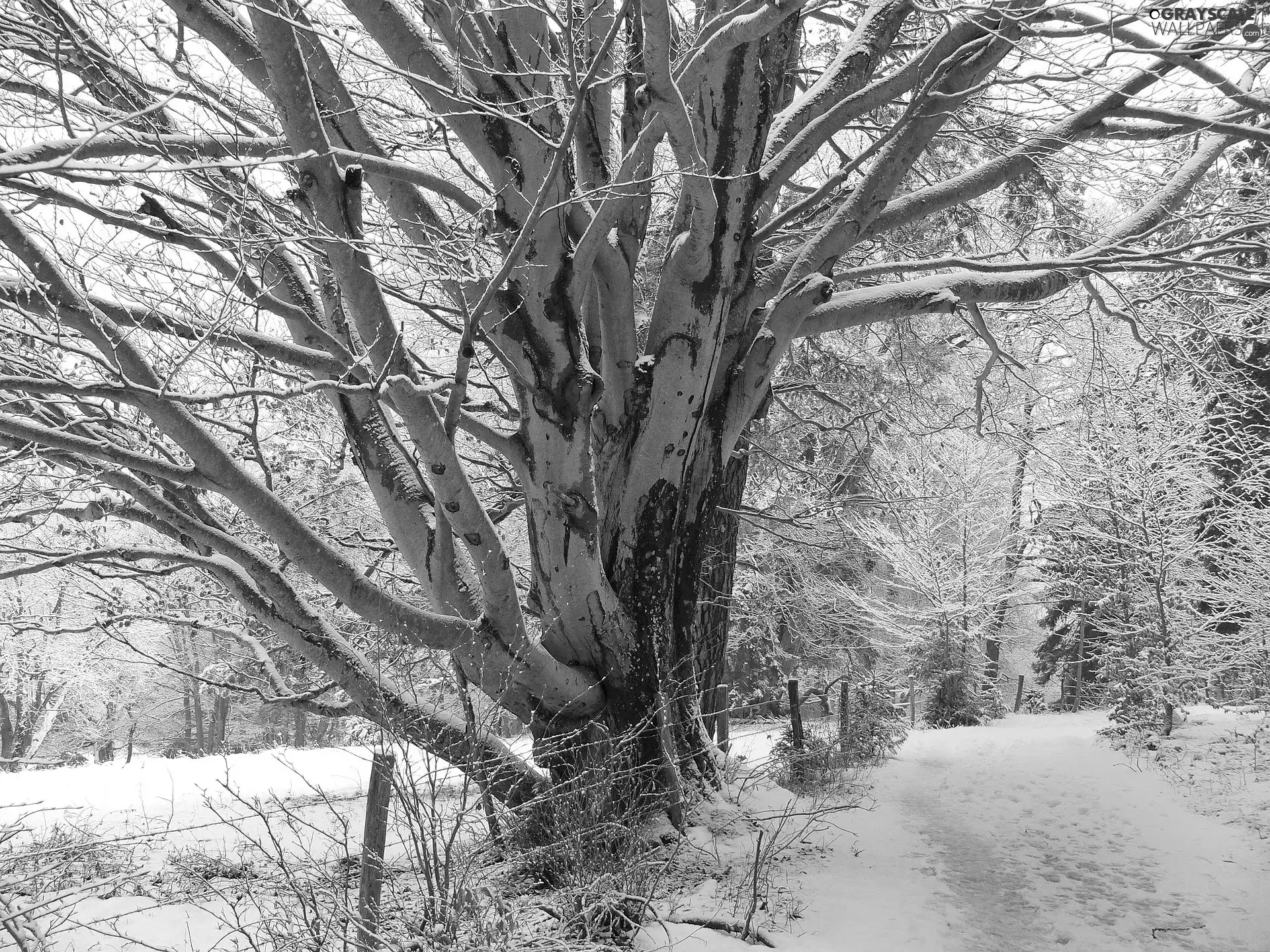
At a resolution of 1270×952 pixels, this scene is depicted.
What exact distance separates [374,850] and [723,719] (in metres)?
6.79

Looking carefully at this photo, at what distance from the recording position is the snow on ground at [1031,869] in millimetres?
4332

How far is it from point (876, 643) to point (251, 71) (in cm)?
1594

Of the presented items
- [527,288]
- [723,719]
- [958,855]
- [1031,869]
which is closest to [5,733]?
[723,719]

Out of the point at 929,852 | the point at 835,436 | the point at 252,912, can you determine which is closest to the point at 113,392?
the point at 252,912

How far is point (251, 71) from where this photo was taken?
407cm

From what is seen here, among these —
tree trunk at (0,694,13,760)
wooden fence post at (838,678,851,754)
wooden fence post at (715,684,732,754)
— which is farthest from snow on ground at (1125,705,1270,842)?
tree trunk at (0,694,13,760)

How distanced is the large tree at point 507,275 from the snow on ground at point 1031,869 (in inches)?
48.7

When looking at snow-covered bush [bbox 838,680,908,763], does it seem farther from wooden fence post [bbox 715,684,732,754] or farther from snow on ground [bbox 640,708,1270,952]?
wooden fence post [bbox 715,684,732,754]

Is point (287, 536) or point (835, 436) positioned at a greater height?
point (835, 436)

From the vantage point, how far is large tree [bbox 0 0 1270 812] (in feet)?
12.1

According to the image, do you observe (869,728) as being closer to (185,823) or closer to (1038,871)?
(1038,871)

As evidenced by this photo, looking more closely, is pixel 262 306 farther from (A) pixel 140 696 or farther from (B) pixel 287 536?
(A) pixel 140 696

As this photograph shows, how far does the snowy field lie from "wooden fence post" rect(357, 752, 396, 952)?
0.41ft

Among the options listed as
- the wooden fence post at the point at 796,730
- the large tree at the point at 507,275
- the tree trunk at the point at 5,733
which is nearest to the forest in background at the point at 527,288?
the large tree at the point at 507,275
